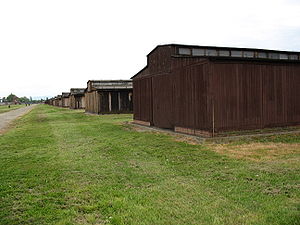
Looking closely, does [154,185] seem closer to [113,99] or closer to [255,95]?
[255,95]

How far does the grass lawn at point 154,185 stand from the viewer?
16.1 ft

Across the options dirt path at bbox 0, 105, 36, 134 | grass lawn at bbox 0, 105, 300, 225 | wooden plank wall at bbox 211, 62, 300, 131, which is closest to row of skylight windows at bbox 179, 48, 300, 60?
wooden plank wall at bbox 211, 62, 300, 131

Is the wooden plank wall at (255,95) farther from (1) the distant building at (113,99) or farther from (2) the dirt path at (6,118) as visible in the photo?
(1) the distant building at (113,99)

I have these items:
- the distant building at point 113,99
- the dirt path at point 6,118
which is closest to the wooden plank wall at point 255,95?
the dirt path at point 6,118

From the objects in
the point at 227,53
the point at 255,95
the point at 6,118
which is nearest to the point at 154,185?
the point at 255,95

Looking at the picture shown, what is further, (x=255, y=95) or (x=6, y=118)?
(x=6, y=118)

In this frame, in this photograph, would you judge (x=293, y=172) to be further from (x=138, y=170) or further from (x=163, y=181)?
(x=138, y=170)

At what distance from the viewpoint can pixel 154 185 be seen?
657 cm

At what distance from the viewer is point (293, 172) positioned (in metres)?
7.11

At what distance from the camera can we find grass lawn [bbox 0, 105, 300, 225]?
4.89 metres

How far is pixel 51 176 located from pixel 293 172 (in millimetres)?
6415

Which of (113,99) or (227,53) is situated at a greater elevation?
(227,53)

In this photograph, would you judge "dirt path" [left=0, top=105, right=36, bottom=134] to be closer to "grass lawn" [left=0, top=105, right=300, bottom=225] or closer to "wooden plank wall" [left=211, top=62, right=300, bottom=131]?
"grass lawn" [left=0, top=105, right=300, bottom=225]

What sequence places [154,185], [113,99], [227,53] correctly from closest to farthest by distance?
[154,185] → [227,53] → [113,99]
